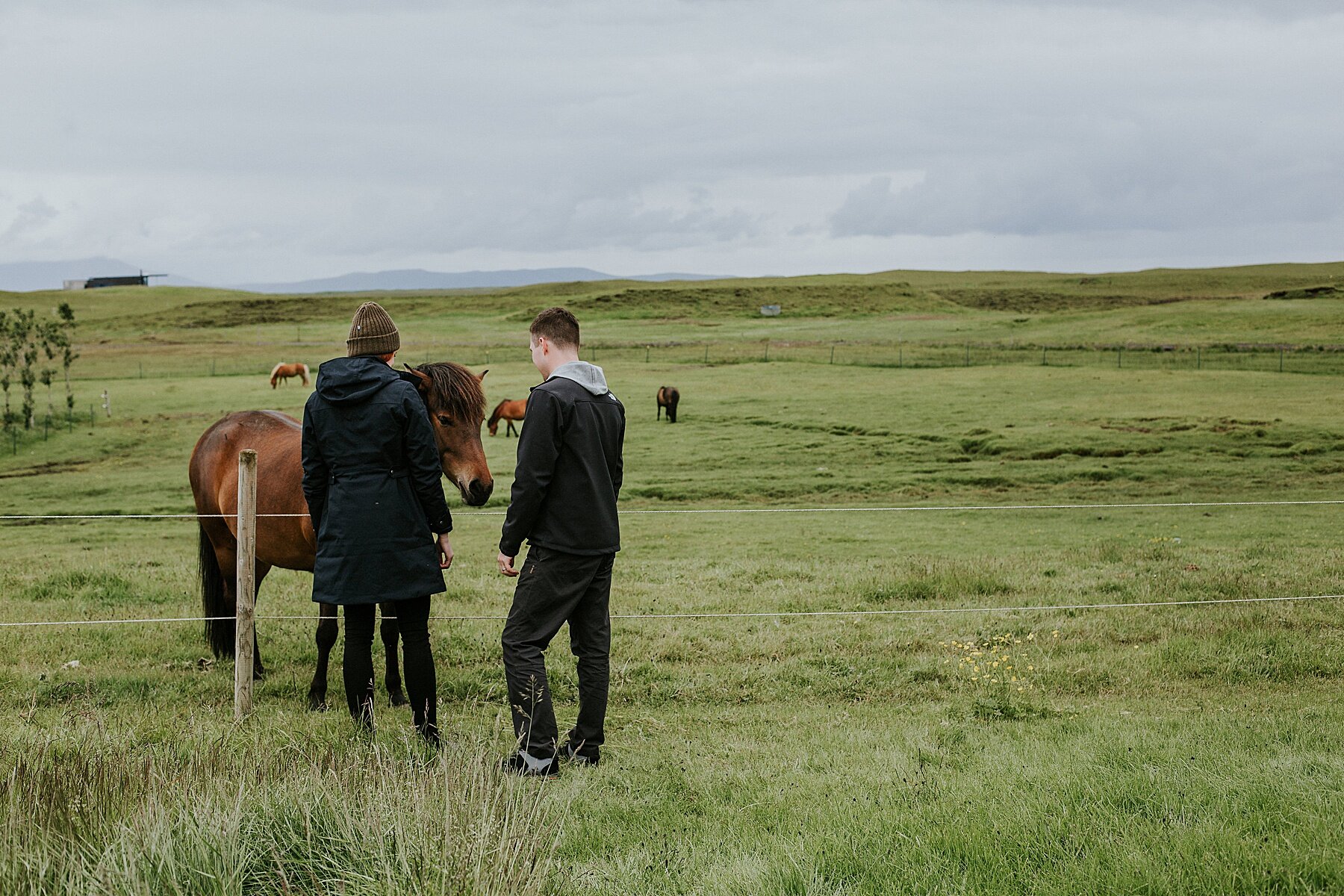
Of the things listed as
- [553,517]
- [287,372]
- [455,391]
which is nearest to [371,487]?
[553,517]

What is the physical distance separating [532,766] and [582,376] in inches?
82.2

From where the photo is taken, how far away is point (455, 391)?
21.5ft

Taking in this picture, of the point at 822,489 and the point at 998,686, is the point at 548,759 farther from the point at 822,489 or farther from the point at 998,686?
the point at 822,489

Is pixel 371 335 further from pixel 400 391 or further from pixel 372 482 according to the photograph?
→ pixel 372 482

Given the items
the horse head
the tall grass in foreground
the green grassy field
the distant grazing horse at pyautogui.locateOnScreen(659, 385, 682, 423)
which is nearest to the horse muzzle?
the horse head

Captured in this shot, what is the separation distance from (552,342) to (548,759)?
2244 mm

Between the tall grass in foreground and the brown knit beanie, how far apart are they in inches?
90.5

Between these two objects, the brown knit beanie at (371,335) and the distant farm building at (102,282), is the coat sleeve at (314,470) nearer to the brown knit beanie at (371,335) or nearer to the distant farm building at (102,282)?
the brown knit beanie at (371,335)

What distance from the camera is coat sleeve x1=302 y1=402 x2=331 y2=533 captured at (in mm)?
5684

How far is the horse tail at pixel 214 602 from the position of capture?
8.28 m

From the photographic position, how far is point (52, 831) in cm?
385

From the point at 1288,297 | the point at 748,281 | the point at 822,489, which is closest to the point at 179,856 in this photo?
the point at 822,489

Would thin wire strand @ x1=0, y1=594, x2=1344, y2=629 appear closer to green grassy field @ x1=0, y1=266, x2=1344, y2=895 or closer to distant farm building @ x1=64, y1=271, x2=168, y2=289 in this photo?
green grassy field @ x1=0, y1=266, x2=1344, y2=895

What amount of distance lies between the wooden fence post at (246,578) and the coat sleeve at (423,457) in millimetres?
1024
